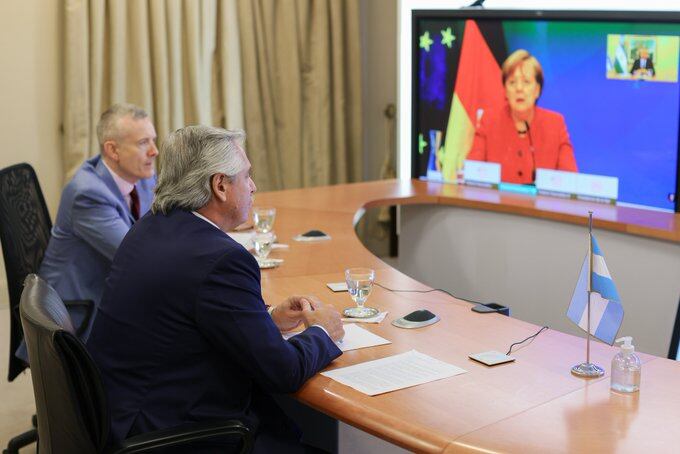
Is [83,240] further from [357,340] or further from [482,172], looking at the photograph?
[482,172]

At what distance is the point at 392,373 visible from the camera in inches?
79.2

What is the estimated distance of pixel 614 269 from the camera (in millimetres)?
3736

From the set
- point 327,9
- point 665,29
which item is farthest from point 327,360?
point 327,9

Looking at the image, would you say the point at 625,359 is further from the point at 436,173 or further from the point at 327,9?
the point at 327,9

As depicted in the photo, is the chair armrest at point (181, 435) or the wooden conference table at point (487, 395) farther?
the chair armrest at point (181, 435)

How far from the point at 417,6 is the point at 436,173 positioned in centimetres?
101

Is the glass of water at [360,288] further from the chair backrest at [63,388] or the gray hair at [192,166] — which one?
the chair backrest at [63,388]

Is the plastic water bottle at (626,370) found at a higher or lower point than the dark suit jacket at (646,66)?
lower

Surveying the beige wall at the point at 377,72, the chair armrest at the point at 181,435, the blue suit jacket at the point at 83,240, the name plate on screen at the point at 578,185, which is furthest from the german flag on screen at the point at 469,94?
the chair armrest at the point at 181,435

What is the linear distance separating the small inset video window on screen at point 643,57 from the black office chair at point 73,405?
2.52 metres

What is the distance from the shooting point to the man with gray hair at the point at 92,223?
9.91 feet

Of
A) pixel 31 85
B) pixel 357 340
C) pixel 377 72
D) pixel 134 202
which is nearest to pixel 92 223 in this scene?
pixel 134 202

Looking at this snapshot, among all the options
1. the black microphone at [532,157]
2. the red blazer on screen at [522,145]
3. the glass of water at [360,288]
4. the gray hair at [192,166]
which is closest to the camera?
the gray hair at [192,166]

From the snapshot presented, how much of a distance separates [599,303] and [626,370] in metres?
0.21
